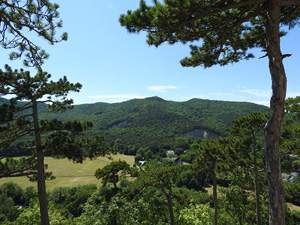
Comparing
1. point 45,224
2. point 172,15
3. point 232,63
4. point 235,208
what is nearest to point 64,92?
point 45,224

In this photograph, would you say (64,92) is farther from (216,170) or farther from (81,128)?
(216,170)

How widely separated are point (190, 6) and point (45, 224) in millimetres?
13885

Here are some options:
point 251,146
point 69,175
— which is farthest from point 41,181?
point 69,175

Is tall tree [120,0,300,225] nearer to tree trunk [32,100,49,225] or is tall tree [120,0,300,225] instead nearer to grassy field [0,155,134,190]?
tree trunk [32,100,49,225]

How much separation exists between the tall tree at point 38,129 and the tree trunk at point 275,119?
11.8 meters

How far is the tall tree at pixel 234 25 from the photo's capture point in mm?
11141

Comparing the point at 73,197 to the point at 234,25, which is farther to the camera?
the point at 73,197

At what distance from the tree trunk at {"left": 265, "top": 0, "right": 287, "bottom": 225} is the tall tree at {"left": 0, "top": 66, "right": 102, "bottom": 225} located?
463 inches

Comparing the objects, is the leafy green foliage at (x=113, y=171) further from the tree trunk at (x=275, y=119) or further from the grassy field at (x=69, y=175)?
the grassy field at (x=69, y=175)

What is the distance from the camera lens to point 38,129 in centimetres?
2112

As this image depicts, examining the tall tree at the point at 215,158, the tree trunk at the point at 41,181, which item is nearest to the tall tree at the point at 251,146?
the tall tree at the point at 215,158

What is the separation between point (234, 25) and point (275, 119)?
2.93 m

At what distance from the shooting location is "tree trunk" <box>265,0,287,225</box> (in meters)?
11.1

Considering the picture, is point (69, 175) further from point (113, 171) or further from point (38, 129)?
point (38, 129)
